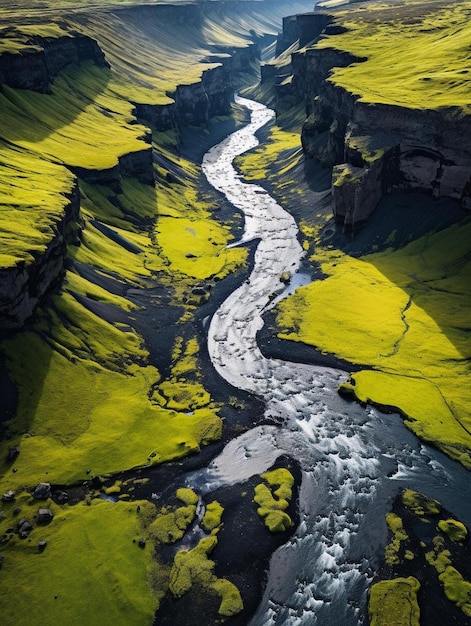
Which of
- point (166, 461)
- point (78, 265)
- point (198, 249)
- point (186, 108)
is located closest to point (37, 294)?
point (78, 265)

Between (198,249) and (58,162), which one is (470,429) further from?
(58,162)

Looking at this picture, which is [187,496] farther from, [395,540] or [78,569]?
[395,540]

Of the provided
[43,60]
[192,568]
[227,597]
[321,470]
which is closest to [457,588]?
[321,470]

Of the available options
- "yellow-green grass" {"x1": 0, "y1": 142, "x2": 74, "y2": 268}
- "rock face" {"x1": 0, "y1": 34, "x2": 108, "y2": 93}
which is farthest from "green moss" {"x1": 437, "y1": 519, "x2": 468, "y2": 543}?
"rock face" {"x1": 0, "y1": 34, "x2": 108, "y2": 93}

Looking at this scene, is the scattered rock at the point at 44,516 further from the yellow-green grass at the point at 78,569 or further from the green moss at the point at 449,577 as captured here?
the green moss at the point at 449,577

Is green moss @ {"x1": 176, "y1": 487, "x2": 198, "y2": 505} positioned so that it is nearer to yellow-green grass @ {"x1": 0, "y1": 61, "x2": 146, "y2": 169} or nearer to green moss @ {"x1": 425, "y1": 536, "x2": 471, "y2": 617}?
green moss @ {"x1": 425, "y1": 536, "x2": 471, "y2": 617}
